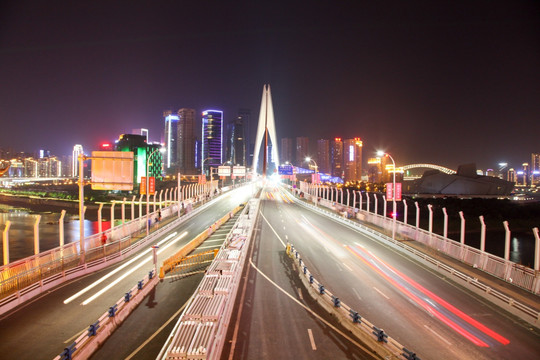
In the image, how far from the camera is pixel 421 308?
17.0 meters

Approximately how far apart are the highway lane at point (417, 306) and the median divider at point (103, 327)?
11.5 metres

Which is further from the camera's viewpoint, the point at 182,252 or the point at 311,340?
the point at 182,252

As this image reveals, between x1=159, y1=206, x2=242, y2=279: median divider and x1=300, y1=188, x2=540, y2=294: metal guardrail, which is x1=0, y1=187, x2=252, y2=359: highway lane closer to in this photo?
x1=159, y1=206, x2=242, y2=279: median divider

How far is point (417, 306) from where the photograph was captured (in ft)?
56.6

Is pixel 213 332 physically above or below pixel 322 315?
above

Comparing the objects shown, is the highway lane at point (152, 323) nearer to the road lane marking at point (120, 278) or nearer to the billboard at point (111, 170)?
the road lane marking at point (120, 278)

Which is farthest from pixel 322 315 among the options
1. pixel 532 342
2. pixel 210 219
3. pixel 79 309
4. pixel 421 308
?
pixel 210 219

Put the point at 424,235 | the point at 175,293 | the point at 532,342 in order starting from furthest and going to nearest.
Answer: the point at 424,235 → the point at 175,293 → the point at 532,342

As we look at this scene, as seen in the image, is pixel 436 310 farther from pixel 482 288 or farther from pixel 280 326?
pixel 280 326

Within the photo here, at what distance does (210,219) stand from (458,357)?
3948 centimetres

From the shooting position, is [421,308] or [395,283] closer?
[421,308]

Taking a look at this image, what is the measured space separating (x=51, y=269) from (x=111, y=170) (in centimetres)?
717

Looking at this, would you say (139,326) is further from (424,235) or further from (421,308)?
(424,235)

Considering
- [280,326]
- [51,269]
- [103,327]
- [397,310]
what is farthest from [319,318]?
[51,269]
